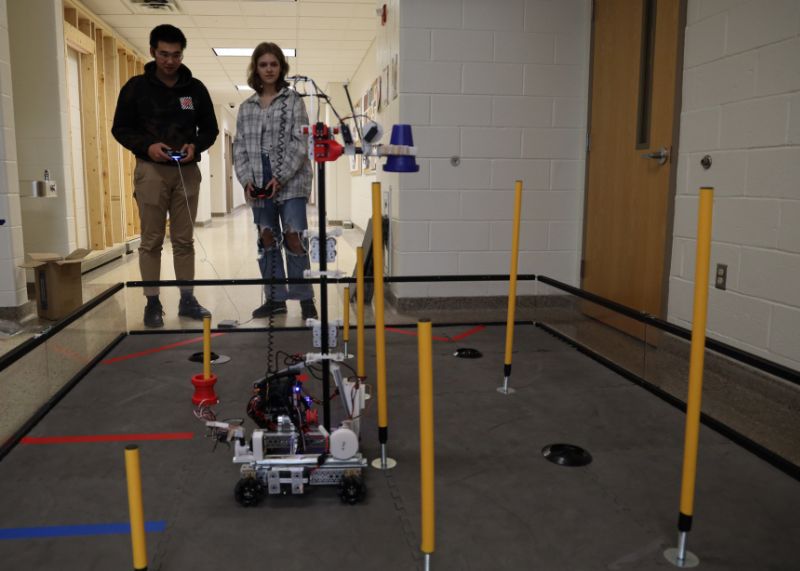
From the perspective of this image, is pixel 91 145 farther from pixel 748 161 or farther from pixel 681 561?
pixel 681 561

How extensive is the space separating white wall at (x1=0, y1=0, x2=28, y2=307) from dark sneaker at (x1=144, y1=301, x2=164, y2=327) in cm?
107

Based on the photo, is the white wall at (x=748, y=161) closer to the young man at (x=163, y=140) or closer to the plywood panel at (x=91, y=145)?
the young man at (x=163, y=140)

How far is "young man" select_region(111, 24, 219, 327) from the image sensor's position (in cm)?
341

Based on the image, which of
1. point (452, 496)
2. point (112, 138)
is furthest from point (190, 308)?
point (112, 138)

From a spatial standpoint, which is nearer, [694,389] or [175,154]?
[694,389]

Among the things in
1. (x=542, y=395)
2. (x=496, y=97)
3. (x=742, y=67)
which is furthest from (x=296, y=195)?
(x=742, y=67)

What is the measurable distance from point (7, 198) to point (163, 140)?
1120 millimetres

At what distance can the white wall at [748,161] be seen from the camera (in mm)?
2346

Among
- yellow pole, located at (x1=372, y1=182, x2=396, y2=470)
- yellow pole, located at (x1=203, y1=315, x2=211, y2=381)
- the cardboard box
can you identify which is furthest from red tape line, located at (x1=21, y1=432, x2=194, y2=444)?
the cardboard box

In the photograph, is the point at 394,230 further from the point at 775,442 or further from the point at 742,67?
the point at 775,442

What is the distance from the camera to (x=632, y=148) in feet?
11.2

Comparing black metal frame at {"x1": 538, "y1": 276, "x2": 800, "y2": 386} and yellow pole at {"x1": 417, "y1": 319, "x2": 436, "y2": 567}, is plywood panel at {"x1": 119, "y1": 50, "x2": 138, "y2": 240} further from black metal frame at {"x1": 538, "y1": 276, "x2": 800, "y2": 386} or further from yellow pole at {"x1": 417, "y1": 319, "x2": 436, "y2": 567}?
yellow pole at {"x1": 417, "y1": 319, "x2": 436, "y2": 567}

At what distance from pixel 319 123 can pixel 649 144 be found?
2.07 m

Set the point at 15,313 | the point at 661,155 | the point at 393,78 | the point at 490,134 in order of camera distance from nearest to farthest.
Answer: the point at 661,155
the point at 15,313
the point at 490,134
the point at 393,78
